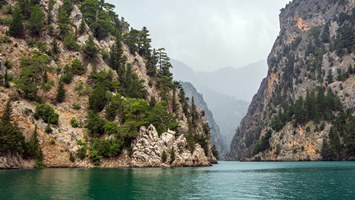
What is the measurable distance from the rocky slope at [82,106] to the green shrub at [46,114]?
0.61 meters

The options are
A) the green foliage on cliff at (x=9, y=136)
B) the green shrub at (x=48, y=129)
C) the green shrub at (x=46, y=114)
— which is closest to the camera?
the green foliage on cliff at (x=9, y=136)

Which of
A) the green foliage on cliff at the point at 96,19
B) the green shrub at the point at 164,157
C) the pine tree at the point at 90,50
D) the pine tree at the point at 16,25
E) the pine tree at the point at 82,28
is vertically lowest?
the green shrub at the point at 164,157

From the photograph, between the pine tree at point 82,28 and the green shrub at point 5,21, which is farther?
the pine tree at point 82,28

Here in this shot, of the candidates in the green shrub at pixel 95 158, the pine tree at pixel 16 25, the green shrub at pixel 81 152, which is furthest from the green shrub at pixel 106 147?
the pine tree at pixel 16 25

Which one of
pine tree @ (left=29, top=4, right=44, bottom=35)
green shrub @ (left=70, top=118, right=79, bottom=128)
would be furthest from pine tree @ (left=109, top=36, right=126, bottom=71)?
green shrub @ (left=70, top=118, right=79, bottom=128)

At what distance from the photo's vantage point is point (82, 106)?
12669 cm

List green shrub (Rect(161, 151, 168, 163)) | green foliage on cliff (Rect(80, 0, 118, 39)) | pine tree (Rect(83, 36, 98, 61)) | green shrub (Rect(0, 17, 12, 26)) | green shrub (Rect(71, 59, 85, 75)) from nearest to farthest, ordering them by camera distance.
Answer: green shrub (Rect(161, 151, 168, 163)) < green shrub (Rect(0, 17, 12, 26)) < green shrub (Rect(71, 59, 85, 75)) < pine tree (Rect(83, 36, 98, 61)) < green foliage on cliff (Rect(80, 0, 118, 39))

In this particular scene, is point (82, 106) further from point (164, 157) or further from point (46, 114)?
point (164, 157)

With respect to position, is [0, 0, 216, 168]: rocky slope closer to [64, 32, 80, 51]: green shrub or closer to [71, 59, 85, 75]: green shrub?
[64, 32, 80, 51]: green shrub

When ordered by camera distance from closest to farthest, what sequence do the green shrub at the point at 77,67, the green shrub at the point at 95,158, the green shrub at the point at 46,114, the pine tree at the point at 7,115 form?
the pine tree at the point at 7,115, the green shrub at the point at 95,158, the green shrub at the point at 46,114, the green shrub at the point at 77,67

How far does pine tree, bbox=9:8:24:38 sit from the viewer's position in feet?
426

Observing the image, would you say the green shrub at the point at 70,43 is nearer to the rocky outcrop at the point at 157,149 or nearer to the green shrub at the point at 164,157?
the rocky outcrop at the point at 157,149

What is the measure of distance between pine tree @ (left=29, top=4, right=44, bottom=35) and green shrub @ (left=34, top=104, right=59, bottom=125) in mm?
36591

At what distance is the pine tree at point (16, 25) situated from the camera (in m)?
130
